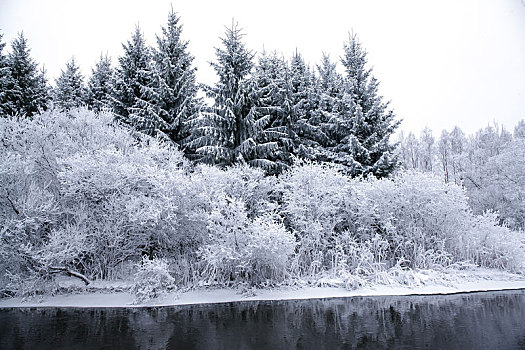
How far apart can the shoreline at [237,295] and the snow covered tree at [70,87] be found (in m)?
17.1

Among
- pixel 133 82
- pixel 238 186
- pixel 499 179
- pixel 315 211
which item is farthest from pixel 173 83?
pixel 499 179

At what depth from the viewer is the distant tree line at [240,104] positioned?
61.0 ft

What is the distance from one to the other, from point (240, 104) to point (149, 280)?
11285 mm

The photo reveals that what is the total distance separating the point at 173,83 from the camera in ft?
68.2

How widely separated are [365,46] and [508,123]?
4612cm

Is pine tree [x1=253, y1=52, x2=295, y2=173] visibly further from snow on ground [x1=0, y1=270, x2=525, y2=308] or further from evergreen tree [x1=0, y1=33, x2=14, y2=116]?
evergreen tree [x1=0, y1=33, x2=14, y2=116]

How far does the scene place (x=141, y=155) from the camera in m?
13.7

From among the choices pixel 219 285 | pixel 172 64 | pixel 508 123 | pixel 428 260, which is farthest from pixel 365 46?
pixel 508 123

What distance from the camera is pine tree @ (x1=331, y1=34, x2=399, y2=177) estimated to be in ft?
63.1

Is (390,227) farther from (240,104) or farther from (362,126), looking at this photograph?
(240,104)

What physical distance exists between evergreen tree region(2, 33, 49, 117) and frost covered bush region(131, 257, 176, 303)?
16689 millimetres

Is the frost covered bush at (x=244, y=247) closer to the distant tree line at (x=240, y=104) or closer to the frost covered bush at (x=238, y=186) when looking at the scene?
the frost covered bush at (x=238, y=186)

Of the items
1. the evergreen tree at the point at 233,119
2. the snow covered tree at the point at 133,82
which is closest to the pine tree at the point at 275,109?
the evergreen tree at the point at 233,119

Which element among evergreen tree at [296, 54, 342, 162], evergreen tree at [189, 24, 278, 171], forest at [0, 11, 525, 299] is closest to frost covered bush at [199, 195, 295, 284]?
forest at [0, 11, 525, 299]
